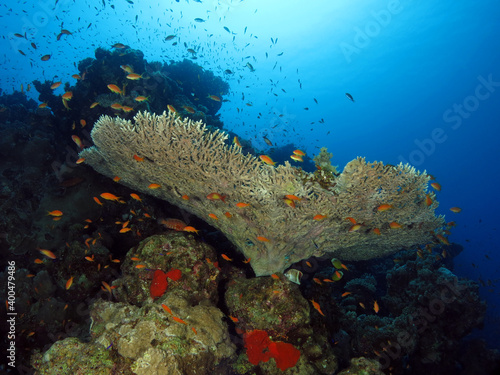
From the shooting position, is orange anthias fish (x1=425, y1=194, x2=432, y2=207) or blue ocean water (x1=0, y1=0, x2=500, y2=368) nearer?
orange anthias fish (x1=425, y1=194, x2=432, y2=207)

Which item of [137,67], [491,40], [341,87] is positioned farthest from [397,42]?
[137,67]

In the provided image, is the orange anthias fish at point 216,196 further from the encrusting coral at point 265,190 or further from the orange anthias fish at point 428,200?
the orange anthias fish at point 428,200

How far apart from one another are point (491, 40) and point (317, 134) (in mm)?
102160

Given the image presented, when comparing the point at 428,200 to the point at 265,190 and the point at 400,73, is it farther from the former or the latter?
the point at 400,73

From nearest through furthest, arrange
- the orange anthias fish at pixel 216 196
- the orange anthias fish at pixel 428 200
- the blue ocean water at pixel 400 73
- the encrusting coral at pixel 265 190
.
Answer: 1. the encrusting coral at pixel 265 190
2. the orange anthias fish at pixel 216 196
3. the orange anthias fish at pixel 428 200
4. the blue ocean water at pixel 400 73

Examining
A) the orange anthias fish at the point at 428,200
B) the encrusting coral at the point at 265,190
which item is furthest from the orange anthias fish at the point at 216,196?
the orange anthias fish at the point at 428,200

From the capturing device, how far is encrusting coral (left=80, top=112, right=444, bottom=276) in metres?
4.21

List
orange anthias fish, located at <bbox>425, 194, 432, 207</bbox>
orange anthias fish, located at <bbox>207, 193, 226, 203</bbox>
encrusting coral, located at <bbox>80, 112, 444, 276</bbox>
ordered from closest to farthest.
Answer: encrusting coral, located at <bbox>80, 112, 444, 276</bbox>
orange anthias fish, located at <bbox>207, 193, 226, 203</bbox>
orange anthias fish, located at <bbox>425, 194, 432, 207</bbox>

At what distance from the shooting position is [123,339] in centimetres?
348

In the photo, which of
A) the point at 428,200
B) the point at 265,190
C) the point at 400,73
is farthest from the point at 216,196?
the point at 400,73

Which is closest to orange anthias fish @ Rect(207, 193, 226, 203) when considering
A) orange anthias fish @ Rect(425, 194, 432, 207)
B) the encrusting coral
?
the encrusting coral

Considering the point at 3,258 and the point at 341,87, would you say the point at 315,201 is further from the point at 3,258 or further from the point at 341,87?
the point at 341,87

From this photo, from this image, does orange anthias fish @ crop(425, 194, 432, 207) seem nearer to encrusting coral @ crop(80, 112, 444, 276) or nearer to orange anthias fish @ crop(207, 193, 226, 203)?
encrusting coral @ crop(80, 112, 444, 276)

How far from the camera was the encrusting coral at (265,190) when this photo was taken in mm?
4215
